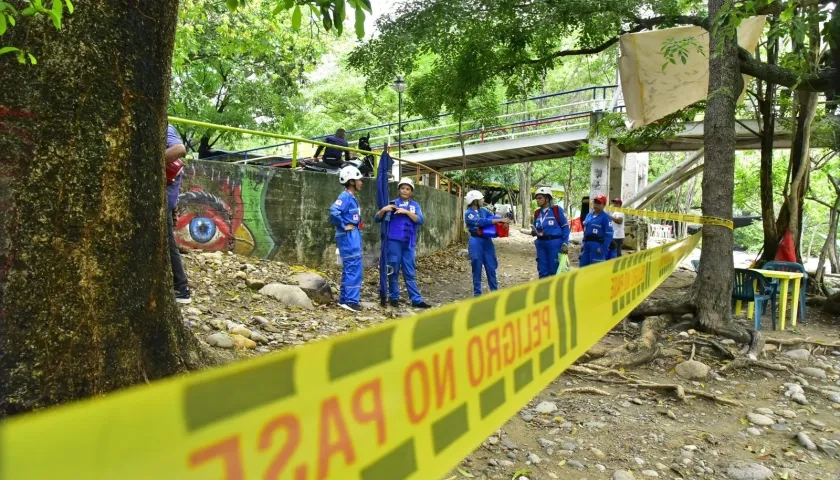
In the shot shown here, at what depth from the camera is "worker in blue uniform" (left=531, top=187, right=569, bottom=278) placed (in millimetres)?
7438

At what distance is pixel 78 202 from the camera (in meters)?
1.91

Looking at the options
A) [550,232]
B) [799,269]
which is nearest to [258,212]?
[550,232]

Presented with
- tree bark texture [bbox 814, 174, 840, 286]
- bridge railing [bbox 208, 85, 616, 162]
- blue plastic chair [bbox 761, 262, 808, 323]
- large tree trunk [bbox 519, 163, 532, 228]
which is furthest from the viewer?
large tree trunk [bbox 519, 163, 532, 228]

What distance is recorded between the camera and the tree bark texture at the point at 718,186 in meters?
5.95

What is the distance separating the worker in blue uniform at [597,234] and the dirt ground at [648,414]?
2.10 m

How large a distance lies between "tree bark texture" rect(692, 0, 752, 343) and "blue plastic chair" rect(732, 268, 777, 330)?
2.57 feet

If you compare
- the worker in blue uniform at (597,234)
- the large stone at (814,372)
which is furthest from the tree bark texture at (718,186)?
the worker in blue uniform at (597,234)

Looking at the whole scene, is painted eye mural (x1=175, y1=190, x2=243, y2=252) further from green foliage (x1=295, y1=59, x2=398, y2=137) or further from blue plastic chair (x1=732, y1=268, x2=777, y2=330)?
green foliage (x1=295, y1=59, x2=398, y2=137)

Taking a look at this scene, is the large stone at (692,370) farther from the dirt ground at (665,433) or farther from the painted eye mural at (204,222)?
the painted eye mural at (204,222)

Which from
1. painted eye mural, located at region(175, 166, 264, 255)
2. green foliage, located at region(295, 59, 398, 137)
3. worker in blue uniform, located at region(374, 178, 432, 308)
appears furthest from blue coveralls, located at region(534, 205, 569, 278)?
green foliage, located at region(295, 59, 398, 137)

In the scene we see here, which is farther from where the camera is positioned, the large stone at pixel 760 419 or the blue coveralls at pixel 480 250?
the blue coveralls at pixel 480 250

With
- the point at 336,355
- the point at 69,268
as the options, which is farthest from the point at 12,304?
the point at 336,355

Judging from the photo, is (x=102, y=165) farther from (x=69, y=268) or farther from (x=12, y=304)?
(x=12, y=304)

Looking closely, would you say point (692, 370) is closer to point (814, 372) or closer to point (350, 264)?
point (814, 372)
